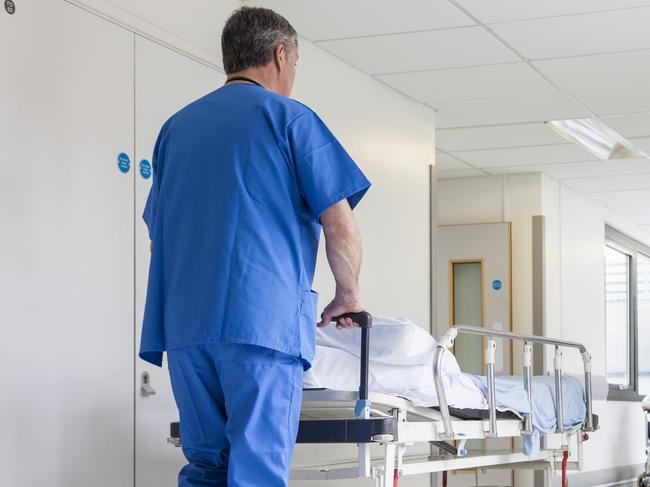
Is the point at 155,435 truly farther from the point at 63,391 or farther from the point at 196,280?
the point at 196,280

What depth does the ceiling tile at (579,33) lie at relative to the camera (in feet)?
14.8

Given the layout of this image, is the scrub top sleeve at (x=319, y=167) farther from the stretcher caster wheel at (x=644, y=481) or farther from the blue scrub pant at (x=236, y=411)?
the stretcher caster wheel at (x=644, y=481)

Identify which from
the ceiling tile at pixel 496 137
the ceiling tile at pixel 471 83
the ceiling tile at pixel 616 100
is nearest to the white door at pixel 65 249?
the ceiling tile at pixel 471 83

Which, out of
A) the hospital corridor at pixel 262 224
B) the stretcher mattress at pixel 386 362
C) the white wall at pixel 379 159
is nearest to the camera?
the hospital corridor at pixel 262 224

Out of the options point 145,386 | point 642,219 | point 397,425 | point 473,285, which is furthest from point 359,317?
point 642,219

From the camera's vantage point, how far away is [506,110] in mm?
6207

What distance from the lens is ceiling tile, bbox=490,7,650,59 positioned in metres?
4.50

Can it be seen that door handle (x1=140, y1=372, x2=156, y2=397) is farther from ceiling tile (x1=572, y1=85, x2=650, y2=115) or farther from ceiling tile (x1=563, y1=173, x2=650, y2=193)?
ceiling tile (x1=563, y1=173, x2=650, y2=193)

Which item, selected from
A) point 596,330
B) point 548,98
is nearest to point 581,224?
point 596,330

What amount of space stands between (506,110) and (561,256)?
2539mm

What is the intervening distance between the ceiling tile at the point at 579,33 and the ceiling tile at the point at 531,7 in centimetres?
7

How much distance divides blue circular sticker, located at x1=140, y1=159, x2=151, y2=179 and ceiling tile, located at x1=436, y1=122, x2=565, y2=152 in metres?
3.35

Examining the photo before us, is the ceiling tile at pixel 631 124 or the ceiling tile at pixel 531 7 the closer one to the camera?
the ceiling tile at pixel 531 7

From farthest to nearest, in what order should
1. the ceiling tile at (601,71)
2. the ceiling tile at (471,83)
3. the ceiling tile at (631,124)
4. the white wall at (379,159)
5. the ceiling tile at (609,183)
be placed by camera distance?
the ceiling tile at (609,183), the ceiling tile at (631,124), the ceiling tile at (471,83), the ceiling tile at (601,71), the white wall at (379,159)
